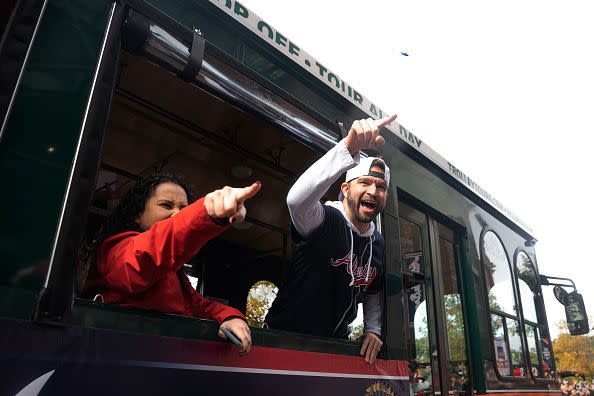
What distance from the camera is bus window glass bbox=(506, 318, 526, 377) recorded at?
365 cm

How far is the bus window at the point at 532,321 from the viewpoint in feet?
13.1

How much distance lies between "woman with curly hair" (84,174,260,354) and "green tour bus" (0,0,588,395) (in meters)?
0.08

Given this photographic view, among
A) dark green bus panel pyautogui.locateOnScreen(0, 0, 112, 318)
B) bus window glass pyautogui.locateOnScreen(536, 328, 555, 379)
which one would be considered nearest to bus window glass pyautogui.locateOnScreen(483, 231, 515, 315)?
bus window glass pyautogui.locateOnScreen(536, 328, 555, 379)

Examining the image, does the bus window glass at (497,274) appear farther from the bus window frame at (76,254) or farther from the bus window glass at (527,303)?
the bus window frame at (76,254)

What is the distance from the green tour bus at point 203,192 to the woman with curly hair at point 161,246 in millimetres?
79

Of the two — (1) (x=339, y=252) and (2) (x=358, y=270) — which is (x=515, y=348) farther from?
(1) (x=339, y=252)

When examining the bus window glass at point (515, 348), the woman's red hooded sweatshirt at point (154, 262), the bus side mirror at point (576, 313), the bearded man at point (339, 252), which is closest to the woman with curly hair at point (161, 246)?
the woman's red hooded sweatshirt at point (154, 262)

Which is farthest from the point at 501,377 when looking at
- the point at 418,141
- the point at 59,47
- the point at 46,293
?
the point at 59,47

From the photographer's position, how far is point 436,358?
2967mm

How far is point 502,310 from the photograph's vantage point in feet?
12.2

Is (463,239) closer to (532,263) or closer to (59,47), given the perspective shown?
(532,263)

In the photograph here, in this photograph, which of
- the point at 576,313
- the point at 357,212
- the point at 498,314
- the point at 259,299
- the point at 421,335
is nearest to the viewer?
the point at 357,212

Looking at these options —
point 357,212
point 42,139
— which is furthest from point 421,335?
point 42,139

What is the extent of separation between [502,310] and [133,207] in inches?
122
